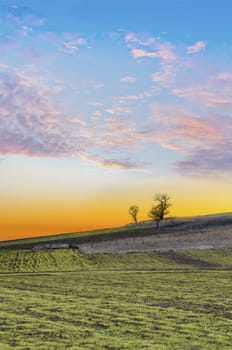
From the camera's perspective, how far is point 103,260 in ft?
318

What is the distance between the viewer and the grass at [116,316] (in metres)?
25.7

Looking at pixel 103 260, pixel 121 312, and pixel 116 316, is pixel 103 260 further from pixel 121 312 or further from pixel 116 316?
pixel 116 316

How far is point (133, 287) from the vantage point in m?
53.2

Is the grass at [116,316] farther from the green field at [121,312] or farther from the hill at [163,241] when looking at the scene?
the hill at [163,241]

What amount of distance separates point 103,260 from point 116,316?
63.8 m

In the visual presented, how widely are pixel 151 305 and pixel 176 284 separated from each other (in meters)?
18.1

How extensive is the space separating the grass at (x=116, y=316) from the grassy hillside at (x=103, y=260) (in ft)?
103

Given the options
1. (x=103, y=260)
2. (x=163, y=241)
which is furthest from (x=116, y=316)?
(x=163, y=241)

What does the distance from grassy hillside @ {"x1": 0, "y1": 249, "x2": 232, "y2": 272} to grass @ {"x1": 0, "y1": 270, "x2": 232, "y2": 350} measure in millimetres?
31322

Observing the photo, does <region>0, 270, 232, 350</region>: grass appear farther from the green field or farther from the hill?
A: the hill

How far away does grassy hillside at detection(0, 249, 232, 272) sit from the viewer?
290ft

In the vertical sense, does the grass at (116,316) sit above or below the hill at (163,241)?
below

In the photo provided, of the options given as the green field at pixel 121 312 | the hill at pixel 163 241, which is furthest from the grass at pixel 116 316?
the hill at pixel 163 241

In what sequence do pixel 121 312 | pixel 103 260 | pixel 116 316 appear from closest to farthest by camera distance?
pixel 116 316
pixel 121 312
pixel 103 260
